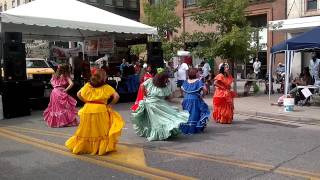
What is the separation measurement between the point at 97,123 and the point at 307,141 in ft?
14.5

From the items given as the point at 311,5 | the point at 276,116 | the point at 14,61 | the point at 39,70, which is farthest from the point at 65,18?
the point at 311,5

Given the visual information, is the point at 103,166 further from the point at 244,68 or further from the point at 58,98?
the point at 244,68

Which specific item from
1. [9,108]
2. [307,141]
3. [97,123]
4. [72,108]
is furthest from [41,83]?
[307,141]

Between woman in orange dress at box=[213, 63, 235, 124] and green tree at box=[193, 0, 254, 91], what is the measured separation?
7.00m


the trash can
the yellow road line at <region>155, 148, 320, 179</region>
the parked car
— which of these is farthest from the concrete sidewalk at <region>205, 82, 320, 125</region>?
the parked car

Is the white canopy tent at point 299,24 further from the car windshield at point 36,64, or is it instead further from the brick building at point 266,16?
the car windshield at point 36,64

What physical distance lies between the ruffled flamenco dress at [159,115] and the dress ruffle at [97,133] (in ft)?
4.23

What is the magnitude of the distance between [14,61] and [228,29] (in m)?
9.47

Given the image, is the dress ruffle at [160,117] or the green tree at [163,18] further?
the green tree at [163,18]

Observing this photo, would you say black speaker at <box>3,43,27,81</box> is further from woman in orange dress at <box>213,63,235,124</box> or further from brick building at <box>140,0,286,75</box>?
brick building at <box>140,0,286,75</box>

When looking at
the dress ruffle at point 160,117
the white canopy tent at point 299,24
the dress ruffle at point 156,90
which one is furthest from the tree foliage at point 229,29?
the dress ruffle at point 160,117

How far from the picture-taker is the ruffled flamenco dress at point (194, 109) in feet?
34.2

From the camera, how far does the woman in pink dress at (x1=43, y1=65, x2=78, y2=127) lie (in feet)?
39.0

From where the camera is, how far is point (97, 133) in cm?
815
